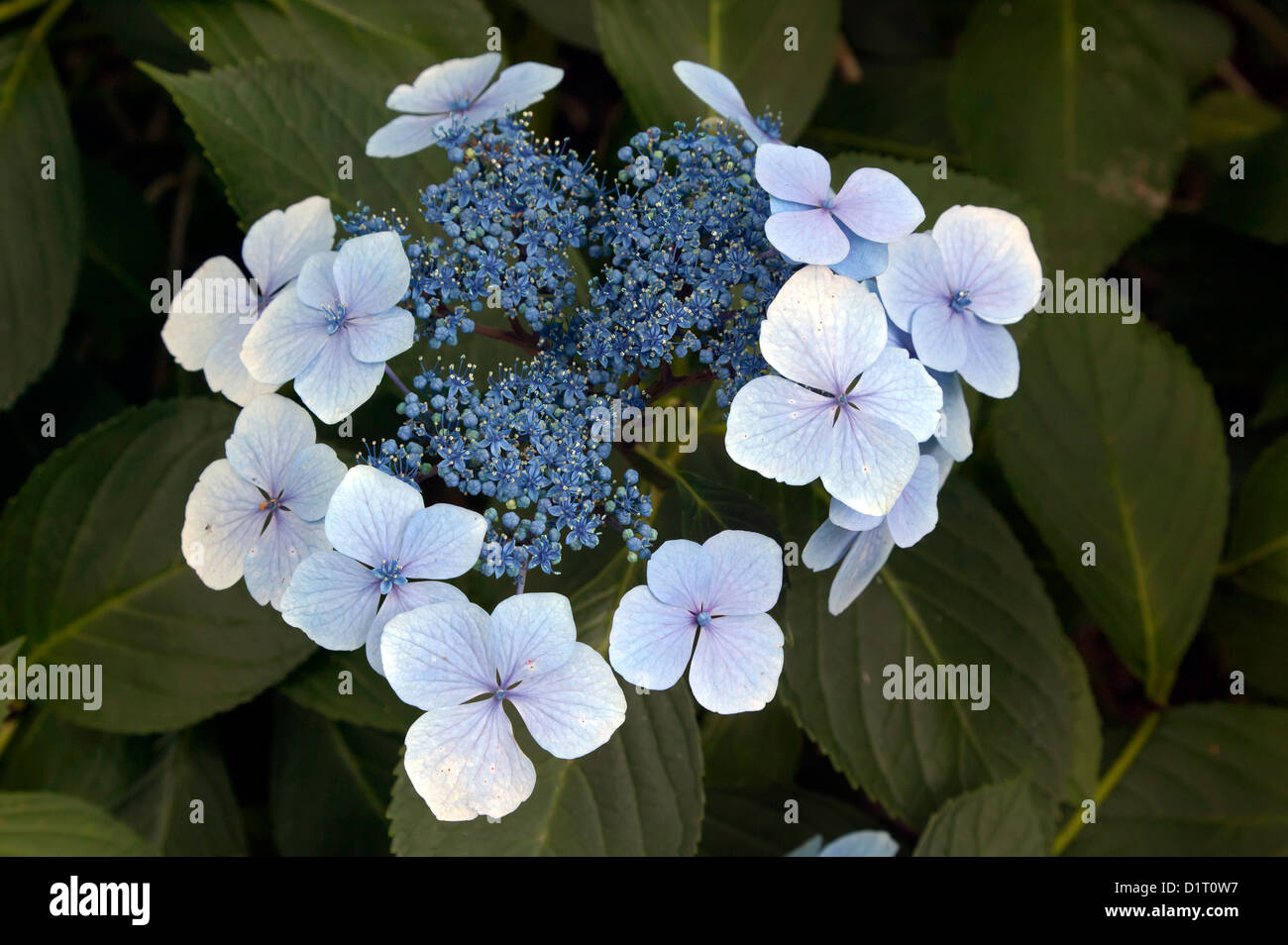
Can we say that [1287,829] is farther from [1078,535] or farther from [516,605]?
[516,605]

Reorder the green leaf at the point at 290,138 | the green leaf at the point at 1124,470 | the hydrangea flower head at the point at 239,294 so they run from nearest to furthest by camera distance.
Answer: the hydrangea flower head at the point at 239,294 → the green leaf at the point at 290,138 → the green leaf at the point at 1124,470

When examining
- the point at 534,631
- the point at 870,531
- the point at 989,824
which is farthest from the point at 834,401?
the point at 989,824

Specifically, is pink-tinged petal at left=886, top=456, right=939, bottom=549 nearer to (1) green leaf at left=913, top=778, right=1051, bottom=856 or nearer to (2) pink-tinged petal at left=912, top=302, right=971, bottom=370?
(2) pink-tinged petal at left=912, top=302, right=971, bottom=370

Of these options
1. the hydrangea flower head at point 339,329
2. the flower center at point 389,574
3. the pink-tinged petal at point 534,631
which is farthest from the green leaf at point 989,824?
the hydrangea flower head at point 339,329

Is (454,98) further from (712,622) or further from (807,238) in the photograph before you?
(712,622)

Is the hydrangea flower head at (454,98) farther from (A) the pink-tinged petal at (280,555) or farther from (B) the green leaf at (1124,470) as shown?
(B) the green leaf at (1124,470)

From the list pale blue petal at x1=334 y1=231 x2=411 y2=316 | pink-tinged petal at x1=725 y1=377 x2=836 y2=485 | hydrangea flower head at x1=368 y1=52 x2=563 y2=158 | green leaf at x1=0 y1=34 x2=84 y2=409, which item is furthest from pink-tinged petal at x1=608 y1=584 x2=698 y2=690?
green leaf at x1=0 y1=34 x2=84 y2=409
